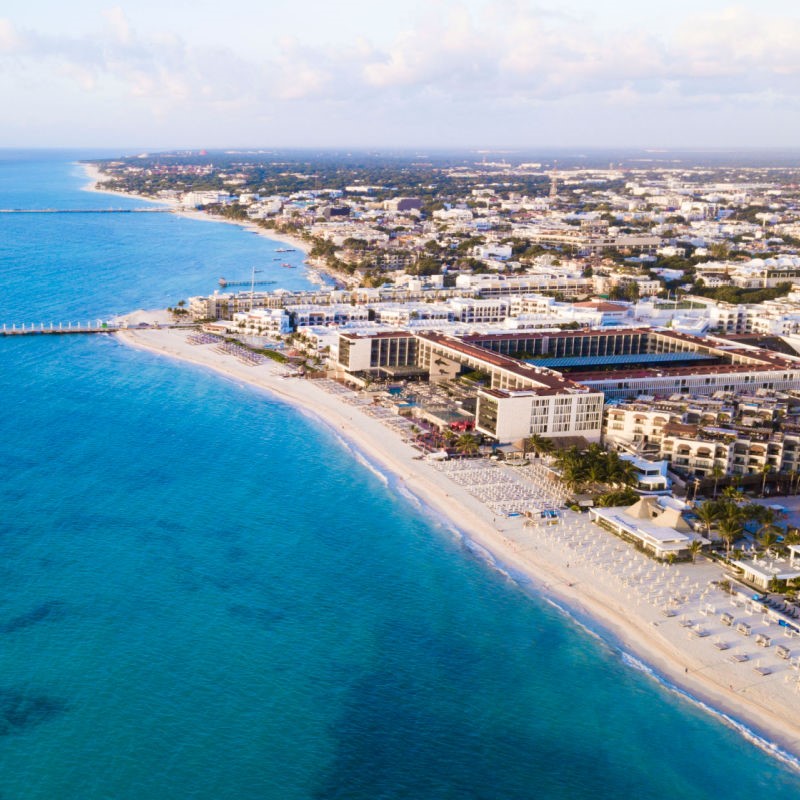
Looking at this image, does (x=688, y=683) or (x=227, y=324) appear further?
(x=227, y=324)

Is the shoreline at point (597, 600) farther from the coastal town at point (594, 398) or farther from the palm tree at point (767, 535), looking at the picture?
the palm tree at point (767, 535)

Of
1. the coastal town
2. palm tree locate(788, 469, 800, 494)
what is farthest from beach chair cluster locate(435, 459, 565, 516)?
palm tree locate(788, 469, 800, 494)

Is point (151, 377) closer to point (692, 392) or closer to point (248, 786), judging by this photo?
point (692, 392)

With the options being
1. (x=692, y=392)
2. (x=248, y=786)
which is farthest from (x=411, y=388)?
(x=248, y=786)

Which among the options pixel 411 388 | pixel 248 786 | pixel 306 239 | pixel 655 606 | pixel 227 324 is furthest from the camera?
pixel 306 239

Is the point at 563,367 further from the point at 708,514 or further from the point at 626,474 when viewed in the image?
the point at 708,514

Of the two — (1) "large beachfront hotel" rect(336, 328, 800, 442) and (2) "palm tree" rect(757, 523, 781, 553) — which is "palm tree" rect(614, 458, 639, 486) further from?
(1) "large beachfront hotel" rect(336, 328, 800, 442)

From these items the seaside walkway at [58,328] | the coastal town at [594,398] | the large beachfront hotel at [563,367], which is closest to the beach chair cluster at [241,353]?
the coastal town at [594,398]
